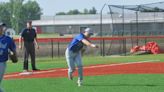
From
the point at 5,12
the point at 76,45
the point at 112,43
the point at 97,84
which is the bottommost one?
the point at 112,43

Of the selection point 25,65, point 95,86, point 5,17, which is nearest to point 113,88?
point 95,86

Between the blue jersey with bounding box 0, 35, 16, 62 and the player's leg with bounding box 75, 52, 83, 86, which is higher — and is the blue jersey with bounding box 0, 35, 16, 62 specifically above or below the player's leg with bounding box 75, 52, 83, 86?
above

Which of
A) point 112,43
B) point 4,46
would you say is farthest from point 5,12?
point 4,46

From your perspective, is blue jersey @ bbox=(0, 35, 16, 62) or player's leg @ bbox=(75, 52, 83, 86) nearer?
blue jersey @ bbox=(0, 35, 16, 62)

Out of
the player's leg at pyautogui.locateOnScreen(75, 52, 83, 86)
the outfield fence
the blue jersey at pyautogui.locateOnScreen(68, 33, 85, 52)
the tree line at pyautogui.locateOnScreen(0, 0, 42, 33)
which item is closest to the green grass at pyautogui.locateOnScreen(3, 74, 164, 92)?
the player's leg at pyautogui.locateOnScreen(75, 52, 83, 86)

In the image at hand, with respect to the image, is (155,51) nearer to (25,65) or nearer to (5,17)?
(25,65)

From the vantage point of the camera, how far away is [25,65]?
67.5 feet

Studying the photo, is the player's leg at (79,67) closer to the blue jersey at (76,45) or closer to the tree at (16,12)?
the blue jersey at (76,45)

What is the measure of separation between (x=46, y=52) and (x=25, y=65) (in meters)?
26.0

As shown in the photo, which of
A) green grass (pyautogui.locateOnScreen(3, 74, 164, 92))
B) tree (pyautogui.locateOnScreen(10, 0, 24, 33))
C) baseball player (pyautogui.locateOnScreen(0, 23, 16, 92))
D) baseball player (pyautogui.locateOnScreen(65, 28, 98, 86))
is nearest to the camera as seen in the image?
baseball player (pyautogui.locateOnScreen(0, 23, 16, 92))

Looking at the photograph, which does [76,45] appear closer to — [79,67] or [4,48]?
[79,67]

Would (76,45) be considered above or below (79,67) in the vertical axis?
above

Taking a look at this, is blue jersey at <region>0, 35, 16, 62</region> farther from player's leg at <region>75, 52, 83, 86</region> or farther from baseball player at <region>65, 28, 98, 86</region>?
player's leg at <region>75, 52, 83, 86</region>

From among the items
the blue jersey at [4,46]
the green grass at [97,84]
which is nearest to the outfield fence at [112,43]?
the green grass at [97,84]
